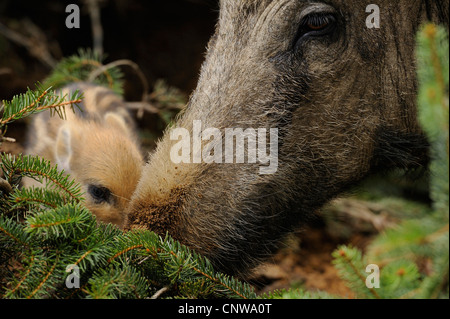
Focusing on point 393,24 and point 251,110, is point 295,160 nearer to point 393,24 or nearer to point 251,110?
point 251,110

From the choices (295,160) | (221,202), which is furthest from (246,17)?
(221,202)

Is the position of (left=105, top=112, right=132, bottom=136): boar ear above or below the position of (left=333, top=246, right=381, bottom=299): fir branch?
above

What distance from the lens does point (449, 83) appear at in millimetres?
1814

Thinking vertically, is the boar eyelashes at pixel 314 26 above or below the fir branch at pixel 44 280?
above

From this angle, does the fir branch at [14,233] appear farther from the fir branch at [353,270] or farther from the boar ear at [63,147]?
the boar ear at [63,147]

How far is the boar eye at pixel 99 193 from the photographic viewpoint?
3299 mm

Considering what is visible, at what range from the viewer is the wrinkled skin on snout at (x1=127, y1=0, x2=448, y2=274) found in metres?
2.56

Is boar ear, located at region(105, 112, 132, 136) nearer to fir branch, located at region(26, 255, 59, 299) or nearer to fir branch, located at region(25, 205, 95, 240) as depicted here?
fir branch, located at region(25, 205, 95, 240)

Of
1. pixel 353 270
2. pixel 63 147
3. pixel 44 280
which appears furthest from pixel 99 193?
pixel 353 270

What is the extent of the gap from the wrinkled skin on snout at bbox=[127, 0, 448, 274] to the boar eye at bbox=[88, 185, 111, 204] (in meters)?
0.69

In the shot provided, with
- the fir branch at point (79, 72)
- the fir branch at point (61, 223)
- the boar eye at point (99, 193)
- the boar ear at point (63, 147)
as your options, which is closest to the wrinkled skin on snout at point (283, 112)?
the fir branch at point (61, 223)

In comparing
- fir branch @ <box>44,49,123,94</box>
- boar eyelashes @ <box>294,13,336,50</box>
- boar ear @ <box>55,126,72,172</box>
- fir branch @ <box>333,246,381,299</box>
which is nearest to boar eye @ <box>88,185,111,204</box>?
boar ear @ <box>55,126,72,172</box>

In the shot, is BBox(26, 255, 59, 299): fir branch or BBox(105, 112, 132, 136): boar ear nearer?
BBox(26, 255, 59, 299): fir branch

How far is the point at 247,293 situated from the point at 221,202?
1.69 feet
